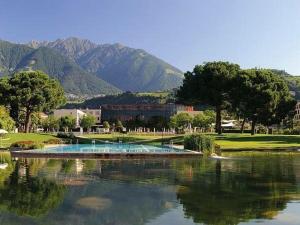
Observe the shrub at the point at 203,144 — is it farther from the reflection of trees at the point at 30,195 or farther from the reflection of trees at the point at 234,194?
the reflection of trees at the point at 30,195

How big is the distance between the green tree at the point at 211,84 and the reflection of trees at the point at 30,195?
65.8m

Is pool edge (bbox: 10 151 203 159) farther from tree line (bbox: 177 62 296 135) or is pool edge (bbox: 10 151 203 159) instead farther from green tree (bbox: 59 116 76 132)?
green tree (bbox: 59 116 76 132)

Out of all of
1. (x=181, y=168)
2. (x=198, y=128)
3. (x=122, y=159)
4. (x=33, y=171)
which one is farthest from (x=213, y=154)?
(x=198, y=128)

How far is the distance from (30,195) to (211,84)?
72.2 metres

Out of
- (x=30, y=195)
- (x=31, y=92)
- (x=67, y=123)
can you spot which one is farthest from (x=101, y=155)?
(x=67, y=123)

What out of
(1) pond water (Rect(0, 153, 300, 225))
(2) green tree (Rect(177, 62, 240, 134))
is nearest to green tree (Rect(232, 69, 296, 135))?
(2) green tree (Rect(177, 62, 240, 134))

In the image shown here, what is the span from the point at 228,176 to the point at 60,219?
631 inches

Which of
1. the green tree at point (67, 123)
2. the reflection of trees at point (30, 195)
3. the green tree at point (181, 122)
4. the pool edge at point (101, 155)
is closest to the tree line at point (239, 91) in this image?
the pool edge at point (101, 155)

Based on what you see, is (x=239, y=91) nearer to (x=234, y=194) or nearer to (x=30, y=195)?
(x=234, y=194)

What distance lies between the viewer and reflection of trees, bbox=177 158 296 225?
1956 cm

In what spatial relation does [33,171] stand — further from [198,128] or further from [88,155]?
[198,128]

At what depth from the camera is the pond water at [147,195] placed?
62.0ft

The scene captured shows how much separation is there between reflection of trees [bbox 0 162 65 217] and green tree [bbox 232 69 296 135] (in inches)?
2591

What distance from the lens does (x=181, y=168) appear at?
38031 mm
